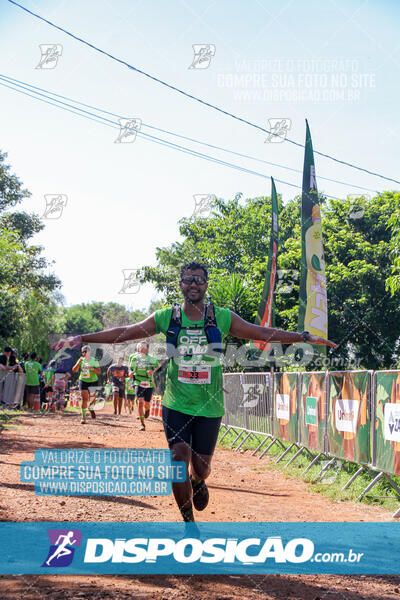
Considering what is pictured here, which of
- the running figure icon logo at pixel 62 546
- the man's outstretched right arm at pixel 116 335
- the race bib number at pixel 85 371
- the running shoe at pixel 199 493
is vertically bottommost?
the running figure icon logo at pixel 62 546

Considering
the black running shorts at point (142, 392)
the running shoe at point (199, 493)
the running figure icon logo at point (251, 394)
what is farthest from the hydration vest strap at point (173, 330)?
the black running shorts at point (142, 392)

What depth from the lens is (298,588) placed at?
13.7 feet

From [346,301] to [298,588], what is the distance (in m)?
24.6

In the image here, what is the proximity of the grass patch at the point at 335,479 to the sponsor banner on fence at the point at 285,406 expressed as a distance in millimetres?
433

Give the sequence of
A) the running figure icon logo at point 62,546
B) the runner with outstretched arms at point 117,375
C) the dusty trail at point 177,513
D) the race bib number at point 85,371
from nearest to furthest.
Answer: the dusty trail at point 177,513, the running figure icon logo at point 62,546, the race bib number at point 85,371, the runner with outstretched arms at point 117,375

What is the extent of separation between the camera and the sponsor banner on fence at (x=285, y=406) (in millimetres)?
10977

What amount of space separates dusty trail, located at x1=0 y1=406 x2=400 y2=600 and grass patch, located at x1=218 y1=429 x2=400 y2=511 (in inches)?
6.9

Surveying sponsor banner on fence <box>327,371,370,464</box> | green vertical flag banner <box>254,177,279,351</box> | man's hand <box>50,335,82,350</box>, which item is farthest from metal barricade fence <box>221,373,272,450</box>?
man's hand <box>50,335,82,350</box>

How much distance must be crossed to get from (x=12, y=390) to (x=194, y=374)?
57.3 feet

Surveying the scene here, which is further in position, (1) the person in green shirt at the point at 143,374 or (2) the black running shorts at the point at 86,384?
(2) the black running shorts at the point at 86,384

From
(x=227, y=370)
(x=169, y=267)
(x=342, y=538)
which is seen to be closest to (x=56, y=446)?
(x=342, y=538)

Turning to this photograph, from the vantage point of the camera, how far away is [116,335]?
16.6 feet

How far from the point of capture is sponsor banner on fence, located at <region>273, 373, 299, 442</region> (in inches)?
432

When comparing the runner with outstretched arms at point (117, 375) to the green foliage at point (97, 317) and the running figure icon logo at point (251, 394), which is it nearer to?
the running figure icon logo at point (251, 394)
